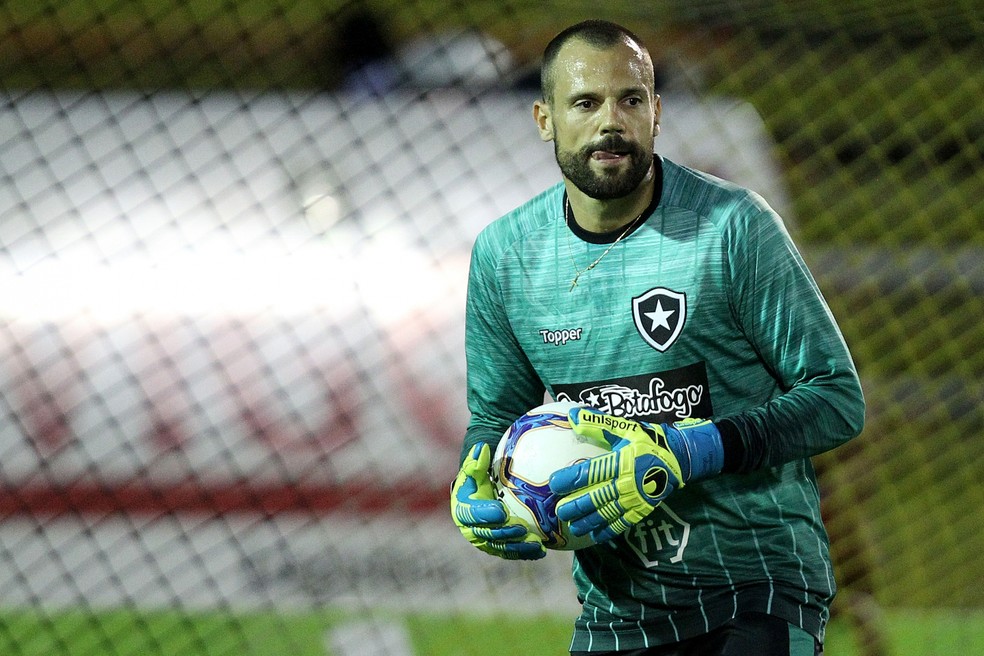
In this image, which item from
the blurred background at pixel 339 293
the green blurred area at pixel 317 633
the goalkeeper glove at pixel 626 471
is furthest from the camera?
the blurred background at pixel 339 293

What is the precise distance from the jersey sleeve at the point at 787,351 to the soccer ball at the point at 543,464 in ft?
0.84

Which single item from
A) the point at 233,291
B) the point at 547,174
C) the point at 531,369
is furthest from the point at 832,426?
the point at 233,291

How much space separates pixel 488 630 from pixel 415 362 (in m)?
1.42

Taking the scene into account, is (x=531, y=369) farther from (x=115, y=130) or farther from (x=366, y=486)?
(x=115, y=130)

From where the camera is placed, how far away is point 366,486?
5305 mm

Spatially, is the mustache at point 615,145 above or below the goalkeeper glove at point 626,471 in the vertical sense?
above

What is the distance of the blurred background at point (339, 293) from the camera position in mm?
4684

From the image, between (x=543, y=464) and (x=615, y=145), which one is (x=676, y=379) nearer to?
(x=543, y=464)

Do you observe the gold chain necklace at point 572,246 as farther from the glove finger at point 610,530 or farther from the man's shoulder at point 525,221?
the glove finger at point 610,530

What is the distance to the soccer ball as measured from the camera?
175 cm

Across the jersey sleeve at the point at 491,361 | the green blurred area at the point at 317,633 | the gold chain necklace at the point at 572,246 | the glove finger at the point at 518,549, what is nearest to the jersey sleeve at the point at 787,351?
the gold chain necklace at the point at 572,246

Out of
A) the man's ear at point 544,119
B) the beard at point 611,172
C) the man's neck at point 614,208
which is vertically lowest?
the man's neck at point 614,208

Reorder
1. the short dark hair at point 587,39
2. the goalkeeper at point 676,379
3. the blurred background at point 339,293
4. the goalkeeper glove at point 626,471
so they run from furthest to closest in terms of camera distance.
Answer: the blurred background at point 339,293
the short dark hair at point 587,39
the goalkeeper at point 676,379
the goalkeeper glove at point 626,471

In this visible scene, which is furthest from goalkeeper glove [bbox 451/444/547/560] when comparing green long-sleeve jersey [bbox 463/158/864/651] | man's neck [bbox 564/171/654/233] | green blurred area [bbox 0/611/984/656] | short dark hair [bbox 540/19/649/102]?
green blurred area [bbox 0/611/984/656]
